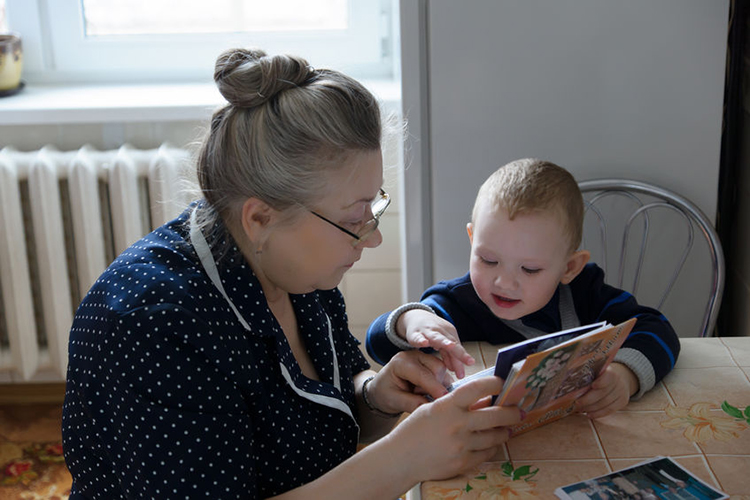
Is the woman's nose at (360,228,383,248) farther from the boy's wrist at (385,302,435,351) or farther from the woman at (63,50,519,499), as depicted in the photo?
the boy's wrist at (385,302,435,351)

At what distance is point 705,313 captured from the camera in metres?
1.94

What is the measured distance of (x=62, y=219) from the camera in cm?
268

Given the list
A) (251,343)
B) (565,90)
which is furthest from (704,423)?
(565,90)

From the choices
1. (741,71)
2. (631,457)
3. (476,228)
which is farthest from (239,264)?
(741,71)

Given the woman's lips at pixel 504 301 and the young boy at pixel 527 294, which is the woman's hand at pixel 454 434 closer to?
the young boy at pixel 527 294

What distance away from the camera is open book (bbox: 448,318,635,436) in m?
1.04

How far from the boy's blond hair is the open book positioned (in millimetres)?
296

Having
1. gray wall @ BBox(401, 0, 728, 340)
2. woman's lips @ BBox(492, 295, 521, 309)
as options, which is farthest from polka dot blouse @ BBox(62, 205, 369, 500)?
gray wall @ BBox(401, 0, 728, 340)

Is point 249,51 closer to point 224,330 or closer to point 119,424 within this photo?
point 224,330

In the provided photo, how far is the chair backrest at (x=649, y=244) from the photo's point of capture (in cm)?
190

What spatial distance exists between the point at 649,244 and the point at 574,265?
0.63m

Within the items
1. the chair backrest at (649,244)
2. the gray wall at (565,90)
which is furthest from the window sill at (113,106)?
the chair backrest at (649,244)

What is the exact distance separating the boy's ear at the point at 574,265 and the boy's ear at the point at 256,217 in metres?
0.55

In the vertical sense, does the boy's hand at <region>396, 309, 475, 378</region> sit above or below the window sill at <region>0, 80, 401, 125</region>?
below
